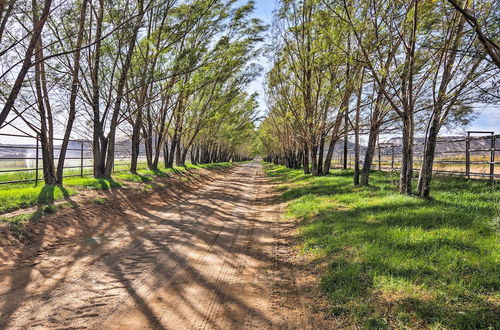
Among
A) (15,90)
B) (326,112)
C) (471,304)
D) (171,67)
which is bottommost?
(471,304)

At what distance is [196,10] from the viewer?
13.1 metres

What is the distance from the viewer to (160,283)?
423 centimetres

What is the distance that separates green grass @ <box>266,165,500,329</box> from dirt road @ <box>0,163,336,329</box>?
59cm

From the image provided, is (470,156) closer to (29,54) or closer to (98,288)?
(98,288)

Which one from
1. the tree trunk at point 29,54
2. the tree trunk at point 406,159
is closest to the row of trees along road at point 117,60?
the tree trunk at point 29,54

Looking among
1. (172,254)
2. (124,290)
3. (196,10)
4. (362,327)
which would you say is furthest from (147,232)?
(196,10)

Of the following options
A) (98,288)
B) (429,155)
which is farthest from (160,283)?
(429,155)

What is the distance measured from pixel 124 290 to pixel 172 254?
1502 mm

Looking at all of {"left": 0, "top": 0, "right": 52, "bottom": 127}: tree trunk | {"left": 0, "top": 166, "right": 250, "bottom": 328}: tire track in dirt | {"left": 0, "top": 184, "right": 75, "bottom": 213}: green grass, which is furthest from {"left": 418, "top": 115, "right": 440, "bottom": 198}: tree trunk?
{"left": 0, "top": 184, "right": 75, "bottom": 213}: green grass

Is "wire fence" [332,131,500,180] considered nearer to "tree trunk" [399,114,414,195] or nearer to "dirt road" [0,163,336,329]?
"tree trunk" [399,114,414,195]

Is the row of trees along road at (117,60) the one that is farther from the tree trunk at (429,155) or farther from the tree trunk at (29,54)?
the tree trunk at (429,155)

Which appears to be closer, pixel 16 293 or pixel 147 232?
pixel 16 293

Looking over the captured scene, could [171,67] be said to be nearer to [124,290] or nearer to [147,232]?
[147,232]

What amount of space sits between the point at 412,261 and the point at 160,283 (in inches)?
139
